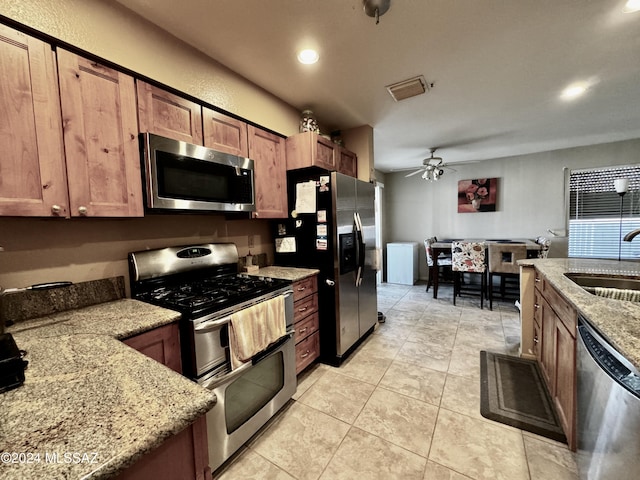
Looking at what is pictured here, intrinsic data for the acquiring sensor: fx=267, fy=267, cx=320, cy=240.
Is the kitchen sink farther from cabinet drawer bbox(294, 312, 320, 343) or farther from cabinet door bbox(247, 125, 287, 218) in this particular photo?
cabinet door bbox(247, 125, 287, 218)

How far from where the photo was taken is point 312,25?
1.63m

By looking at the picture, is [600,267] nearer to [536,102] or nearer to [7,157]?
[536,102]

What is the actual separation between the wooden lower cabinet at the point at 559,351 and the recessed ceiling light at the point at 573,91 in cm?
182

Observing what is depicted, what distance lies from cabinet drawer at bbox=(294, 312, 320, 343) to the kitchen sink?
1.92m

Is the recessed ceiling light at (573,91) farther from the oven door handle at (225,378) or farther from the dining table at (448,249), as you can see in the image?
the oven door handle at (225,378)

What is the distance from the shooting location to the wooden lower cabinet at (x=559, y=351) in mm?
1390

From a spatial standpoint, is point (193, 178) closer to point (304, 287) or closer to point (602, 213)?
point (304, 287)

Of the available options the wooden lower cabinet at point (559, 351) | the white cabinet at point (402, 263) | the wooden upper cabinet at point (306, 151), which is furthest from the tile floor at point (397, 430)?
the white cabinet at point (402, 263)

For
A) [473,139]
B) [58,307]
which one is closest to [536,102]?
[473,139]

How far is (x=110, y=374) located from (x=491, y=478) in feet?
5.84

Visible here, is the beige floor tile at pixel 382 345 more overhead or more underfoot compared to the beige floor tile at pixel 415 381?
more overhead

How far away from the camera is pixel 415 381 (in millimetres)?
2184

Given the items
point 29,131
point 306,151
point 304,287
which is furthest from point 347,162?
point 29,131

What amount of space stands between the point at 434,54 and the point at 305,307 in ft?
7.04
